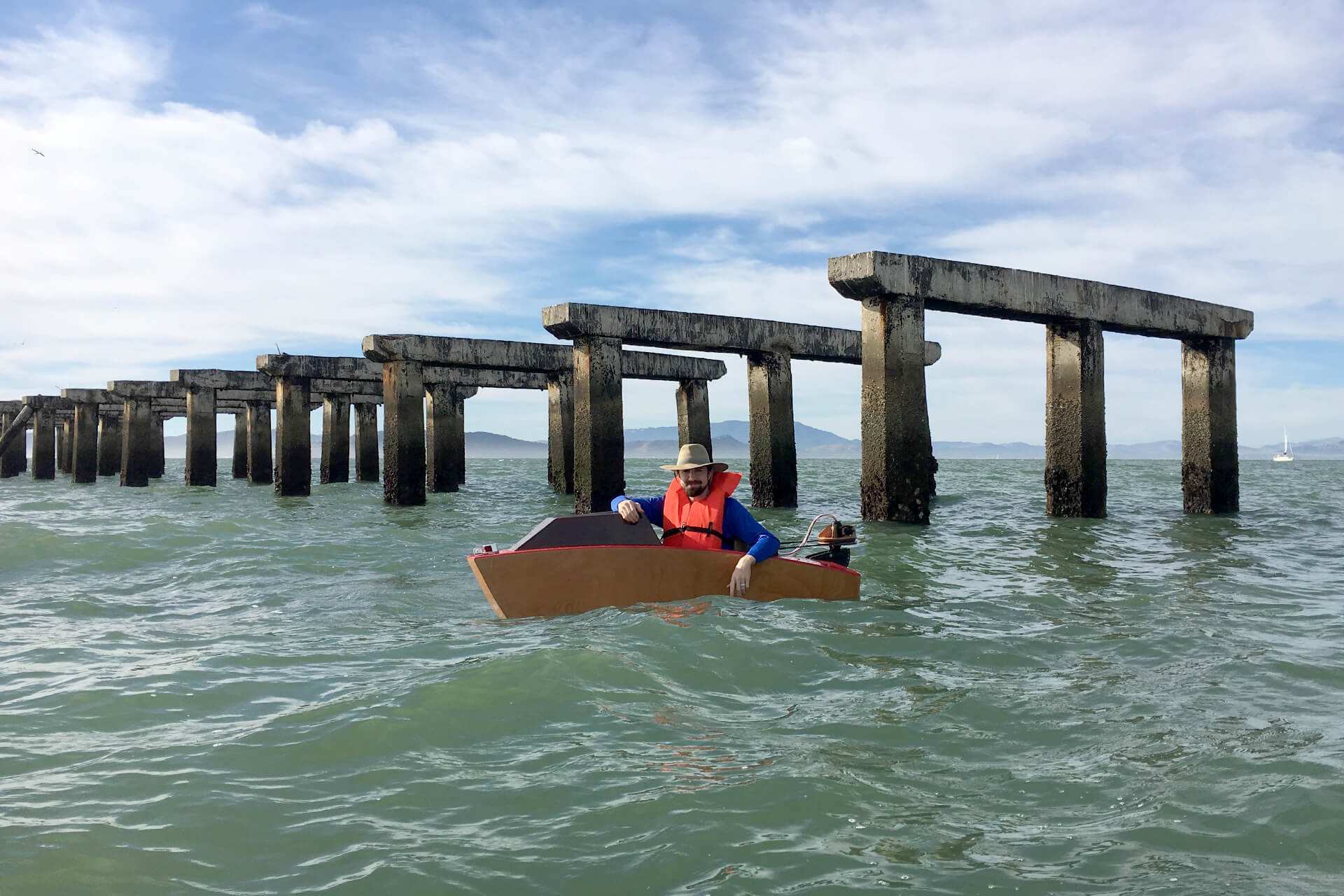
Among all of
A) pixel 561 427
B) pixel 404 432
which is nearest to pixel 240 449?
→ pixel 561 427

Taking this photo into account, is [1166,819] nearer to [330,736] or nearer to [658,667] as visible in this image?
[658,667]

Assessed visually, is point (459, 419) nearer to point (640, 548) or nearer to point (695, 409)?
point (695, 409)

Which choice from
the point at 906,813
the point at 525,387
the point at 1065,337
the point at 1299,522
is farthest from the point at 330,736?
the point at 525,387

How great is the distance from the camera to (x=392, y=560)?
11.5 metres

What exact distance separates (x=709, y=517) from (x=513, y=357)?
1286 cm

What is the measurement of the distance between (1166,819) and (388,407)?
643 inches

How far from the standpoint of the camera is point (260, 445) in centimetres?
2892

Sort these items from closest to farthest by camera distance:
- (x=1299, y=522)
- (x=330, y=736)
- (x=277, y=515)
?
(x=330, y=736)
(x=1299, y=522)
(x=277, y=515)

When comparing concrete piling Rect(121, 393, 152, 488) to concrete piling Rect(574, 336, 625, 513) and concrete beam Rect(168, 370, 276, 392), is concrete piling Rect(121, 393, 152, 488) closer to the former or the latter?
concrete beam Rect(168, 370, 276, 392)

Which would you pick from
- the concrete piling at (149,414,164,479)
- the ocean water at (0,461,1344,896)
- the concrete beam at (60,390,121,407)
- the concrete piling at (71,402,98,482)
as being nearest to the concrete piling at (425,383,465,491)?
the concrete beam at (60,390,121,407)

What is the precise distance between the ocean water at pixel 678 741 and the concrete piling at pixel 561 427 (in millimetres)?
12752

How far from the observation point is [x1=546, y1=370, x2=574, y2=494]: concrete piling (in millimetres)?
22297

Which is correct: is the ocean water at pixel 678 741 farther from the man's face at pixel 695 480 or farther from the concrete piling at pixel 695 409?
the concrete piling at pixel 695 409

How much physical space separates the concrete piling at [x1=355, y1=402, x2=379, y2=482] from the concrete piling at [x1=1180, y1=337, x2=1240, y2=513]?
23.6 meters
